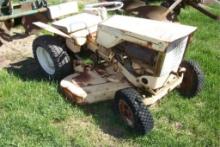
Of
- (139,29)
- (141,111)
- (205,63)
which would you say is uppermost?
(139,29)

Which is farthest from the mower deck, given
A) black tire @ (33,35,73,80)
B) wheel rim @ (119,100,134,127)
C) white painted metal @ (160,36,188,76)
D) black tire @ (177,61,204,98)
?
black tire @ (177,61,204,98)

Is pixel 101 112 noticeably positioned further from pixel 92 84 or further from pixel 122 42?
pixel 122 42

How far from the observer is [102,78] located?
5.26 meters

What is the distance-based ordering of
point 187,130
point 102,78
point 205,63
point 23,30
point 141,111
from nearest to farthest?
point 141,111 → point 187,130 → point 102,78 → point 205,63 → point 23,30

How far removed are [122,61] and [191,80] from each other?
972 millimetres

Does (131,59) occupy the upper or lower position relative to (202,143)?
upper

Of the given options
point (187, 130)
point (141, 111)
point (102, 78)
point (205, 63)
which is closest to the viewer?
point (141, 111)

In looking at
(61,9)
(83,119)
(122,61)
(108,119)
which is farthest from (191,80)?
(61,9)

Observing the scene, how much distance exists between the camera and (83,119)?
4875 mm

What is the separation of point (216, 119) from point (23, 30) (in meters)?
3.88

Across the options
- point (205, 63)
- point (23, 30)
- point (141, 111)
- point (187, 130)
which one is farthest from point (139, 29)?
point (23, 30)

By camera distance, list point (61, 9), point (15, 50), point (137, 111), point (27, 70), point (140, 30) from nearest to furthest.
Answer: point (137, 111)
point (140, 30)
point (27, 70)
point (61, 9)
point (15, 50)

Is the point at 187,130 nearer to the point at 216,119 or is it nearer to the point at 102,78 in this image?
the point at 216,119

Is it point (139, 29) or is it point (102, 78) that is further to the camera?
point (102, 78)
